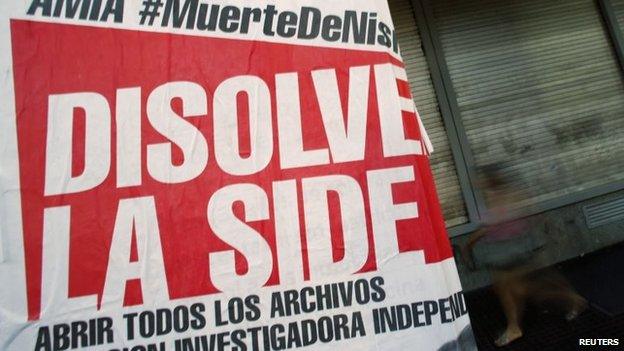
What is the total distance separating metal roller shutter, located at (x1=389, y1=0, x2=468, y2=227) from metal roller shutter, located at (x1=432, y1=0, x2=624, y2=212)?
30 cm

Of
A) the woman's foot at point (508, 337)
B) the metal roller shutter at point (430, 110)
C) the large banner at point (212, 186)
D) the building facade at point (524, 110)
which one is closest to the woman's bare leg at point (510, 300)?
the woman's foot at point (508, 337)

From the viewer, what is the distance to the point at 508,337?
338 centimetres

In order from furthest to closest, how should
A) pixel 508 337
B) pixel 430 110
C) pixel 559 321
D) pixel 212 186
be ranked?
pixel 430 110
pixel 559 321
pixel 508 337
pixel 212 186

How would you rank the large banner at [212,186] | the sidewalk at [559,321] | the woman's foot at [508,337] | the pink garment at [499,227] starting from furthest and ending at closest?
the pink garment at [499,227] < the woman's foot at [508,337] < the sidewalk at [559,321] < the large banner at [212,186]

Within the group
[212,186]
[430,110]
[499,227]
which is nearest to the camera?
[212,186]

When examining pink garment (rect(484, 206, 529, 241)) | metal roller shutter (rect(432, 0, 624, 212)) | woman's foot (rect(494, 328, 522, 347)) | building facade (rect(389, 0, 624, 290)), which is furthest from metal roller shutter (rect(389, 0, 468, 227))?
woman's foot (rect(494, 328, 522, 347))

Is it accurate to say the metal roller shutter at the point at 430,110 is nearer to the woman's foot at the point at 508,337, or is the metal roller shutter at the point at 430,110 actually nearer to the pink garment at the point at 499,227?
the pink garment at the point at 499,227

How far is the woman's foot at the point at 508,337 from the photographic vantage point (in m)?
3.37

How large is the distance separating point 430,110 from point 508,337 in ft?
8.27

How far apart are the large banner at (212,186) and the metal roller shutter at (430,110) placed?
8.88 ft

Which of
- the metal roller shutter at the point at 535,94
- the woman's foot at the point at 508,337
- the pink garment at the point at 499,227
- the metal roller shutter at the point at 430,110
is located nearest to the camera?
the woman's foot at the point at 508,337

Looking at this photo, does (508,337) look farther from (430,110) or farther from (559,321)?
(430,110)

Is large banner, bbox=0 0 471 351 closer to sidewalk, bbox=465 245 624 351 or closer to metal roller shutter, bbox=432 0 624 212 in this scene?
sidewalk, bbox=465 245 624 351

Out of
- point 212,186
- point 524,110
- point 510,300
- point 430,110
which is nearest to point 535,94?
point 524,110
